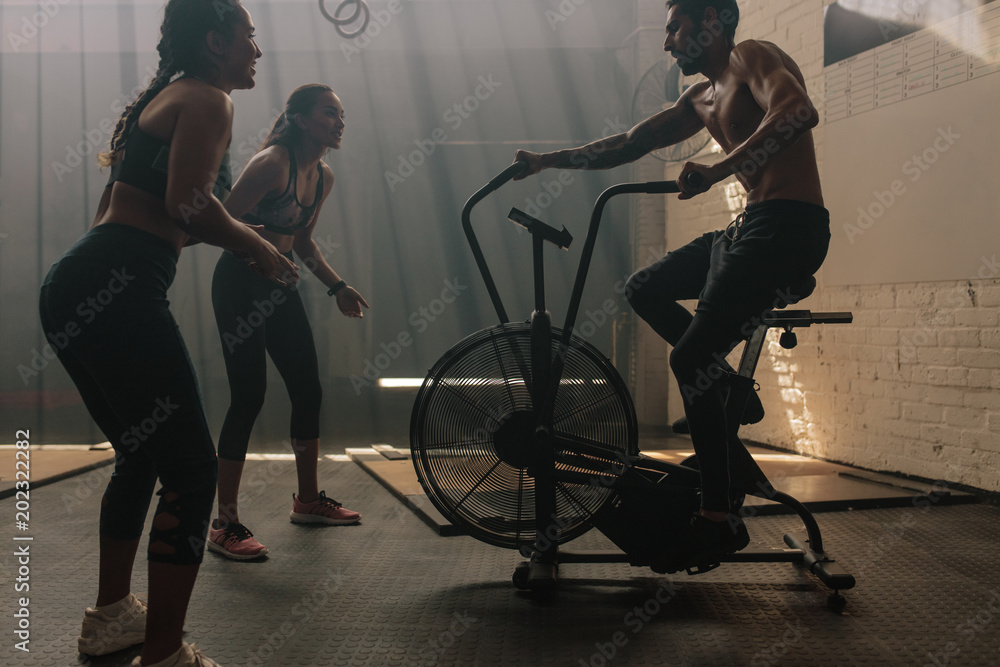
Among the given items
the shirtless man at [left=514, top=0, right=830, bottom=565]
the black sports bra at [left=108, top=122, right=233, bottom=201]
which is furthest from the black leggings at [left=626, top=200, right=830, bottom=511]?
the black sports bra at [left=108, top=122, right=233, bottom=201]

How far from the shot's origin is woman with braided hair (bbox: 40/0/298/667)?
4.09 ft

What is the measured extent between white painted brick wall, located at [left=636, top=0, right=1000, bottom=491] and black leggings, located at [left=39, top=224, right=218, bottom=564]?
2.97 m

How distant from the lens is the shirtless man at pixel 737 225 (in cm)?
168

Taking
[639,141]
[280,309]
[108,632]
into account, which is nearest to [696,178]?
[639,141]

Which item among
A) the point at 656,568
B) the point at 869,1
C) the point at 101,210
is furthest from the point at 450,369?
the point at 869,1

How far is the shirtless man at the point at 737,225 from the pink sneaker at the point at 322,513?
1300 mm

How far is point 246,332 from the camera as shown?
235cm

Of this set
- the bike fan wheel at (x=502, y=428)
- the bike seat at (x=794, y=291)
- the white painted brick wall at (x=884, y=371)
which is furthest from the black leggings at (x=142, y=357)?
the white painted brick wall at (x=884, y=371)

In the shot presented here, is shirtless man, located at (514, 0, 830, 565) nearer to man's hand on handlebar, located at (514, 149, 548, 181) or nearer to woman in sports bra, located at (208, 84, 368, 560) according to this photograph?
man's hand on handlebar, located at (514, 149, 548, 181)

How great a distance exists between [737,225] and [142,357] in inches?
54.2

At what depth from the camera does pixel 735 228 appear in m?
1.88

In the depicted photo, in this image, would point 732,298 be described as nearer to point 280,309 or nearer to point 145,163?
point 145,163

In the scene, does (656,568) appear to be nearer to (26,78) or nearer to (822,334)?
(822,334)

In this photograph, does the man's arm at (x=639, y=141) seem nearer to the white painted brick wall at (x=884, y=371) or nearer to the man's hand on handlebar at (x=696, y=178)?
the man's hand on handlebar at (x=696, y=178)
